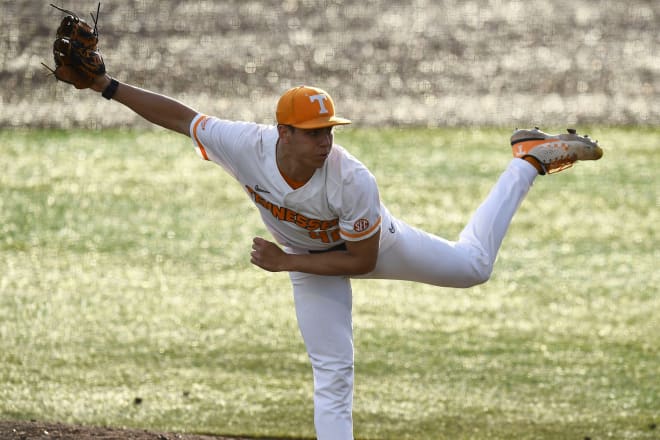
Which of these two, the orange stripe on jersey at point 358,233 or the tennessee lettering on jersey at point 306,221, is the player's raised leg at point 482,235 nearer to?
the tennessee lettering on jersey at point 306,221

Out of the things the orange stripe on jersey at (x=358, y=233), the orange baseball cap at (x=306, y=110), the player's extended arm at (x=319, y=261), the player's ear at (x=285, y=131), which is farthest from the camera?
the player's extended arm at (x=319, y=261)

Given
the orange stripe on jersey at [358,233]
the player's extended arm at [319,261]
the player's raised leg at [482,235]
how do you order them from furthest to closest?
the player's raised leg at [482,235] → the player's extended arm at [319,261] → the orange stripe on jersey at [358,233]

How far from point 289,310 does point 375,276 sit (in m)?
3.28

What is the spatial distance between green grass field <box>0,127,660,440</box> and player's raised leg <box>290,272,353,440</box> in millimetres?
1412

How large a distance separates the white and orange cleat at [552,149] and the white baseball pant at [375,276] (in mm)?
149

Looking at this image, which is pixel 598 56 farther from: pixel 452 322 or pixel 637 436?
pixel 637 436

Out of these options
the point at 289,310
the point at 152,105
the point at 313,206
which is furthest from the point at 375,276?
the point at 289,310

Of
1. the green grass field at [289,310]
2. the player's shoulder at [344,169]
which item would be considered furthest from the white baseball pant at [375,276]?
the green grass field at [289,310]

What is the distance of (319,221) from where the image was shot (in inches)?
205

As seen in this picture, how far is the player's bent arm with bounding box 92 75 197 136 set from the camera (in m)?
5.39

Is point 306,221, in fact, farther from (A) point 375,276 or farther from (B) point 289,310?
(B) point 289,310

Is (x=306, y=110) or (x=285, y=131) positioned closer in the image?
(x=306, y=110)

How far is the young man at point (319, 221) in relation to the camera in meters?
5.00

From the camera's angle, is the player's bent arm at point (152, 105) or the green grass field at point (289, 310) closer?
the player's bent arm at point (152, 105)
